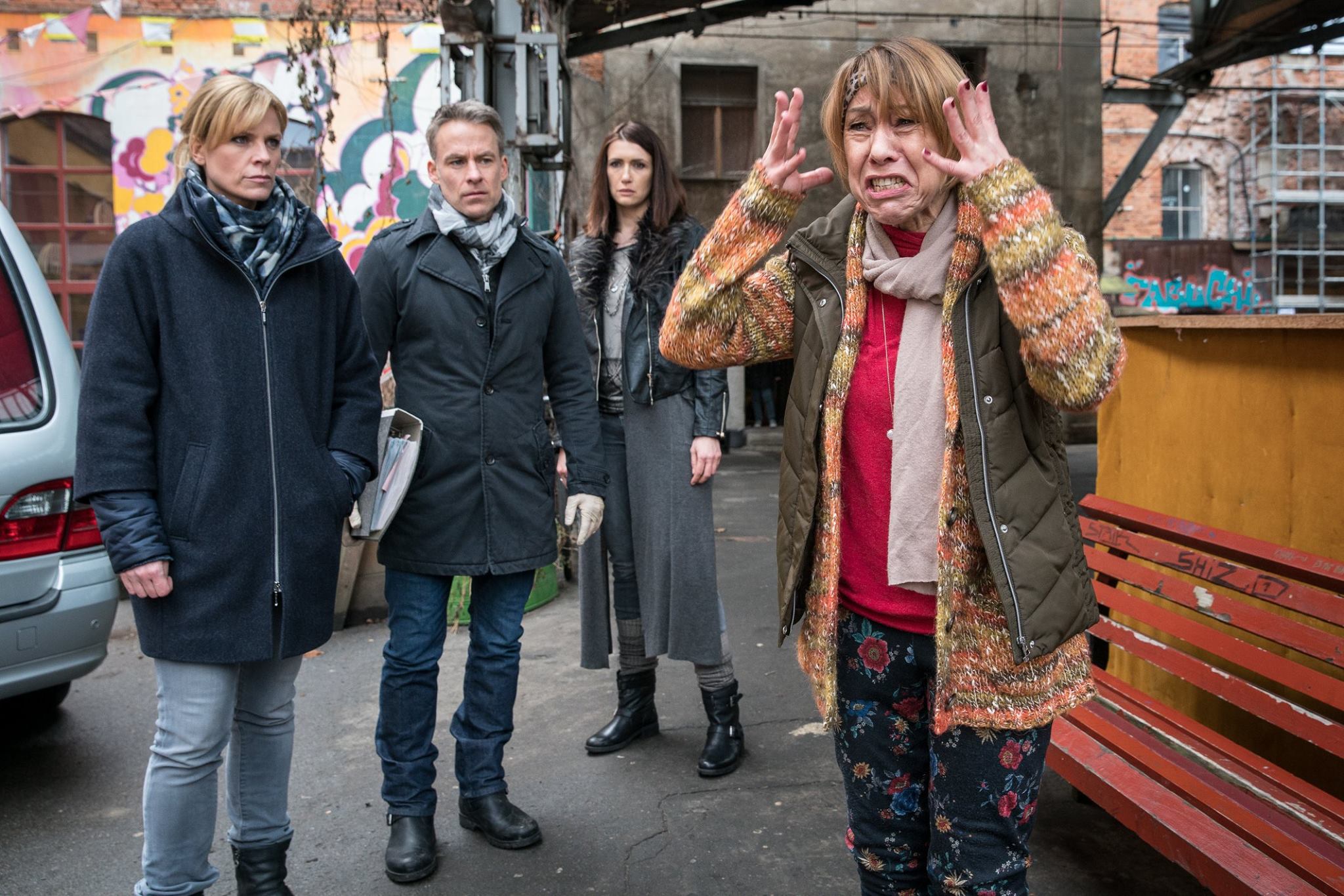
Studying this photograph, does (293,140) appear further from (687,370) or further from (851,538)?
(851,538)

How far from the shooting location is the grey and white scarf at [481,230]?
3.29m

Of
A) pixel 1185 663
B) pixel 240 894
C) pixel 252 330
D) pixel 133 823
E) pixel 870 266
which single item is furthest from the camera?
pixel 133 823

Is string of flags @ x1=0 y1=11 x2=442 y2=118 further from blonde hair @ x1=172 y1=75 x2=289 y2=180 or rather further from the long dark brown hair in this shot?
→ blonde hair @ x1=172 y1=75 x2=289 y2=180

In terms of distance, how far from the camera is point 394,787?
3.24 m

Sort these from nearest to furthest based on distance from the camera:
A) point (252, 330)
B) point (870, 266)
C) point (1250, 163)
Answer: point (870, 266), point (252, 330), point (1250, 163)

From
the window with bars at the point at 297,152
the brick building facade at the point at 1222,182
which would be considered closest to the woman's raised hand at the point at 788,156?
the window with bars at the point at 297,152

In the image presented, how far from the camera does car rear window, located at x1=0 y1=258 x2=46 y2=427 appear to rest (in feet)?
12.2

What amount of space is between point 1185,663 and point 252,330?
2.56 m

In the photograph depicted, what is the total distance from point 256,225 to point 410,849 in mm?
1735

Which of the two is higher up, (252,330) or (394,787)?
(252,330)

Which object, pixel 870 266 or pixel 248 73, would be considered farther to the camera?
pixel 248 73

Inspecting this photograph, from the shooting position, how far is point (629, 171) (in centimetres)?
385

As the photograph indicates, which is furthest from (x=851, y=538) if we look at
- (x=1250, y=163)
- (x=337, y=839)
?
(x=1250, y=163)

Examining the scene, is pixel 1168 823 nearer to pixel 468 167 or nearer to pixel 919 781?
pixel 919 781
